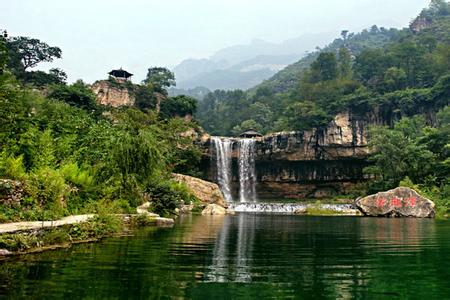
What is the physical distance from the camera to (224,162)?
45.7 m

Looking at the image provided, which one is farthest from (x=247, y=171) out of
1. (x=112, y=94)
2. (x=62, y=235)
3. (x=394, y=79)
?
(x=62, y=235)

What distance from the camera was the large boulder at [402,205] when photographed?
95.3 ft

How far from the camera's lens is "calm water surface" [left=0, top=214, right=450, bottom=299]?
5.48m

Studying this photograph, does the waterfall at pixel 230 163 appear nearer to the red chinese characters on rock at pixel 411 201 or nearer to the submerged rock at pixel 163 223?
the red chinese characters on rock at pixel 411 201

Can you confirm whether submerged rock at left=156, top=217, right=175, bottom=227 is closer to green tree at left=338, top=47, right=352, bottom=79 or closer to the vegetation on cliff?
the vegetation on cliff

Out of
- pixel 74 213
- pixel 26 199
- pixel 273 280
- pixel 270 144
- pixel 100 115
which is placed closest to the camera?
pixel 273 280

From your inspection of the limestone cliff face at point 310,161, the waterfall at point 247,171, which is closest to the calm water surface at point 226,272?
the limestone cliff face at point 310,161

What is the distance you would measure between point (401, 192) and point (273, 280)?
84.3 ft

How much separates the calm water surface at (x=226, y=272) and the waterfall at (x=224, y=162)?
34.1 m

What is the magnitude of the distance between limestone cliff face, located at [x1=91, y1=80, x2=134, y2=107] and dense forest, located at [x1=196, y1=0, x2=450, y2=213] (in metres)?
17.9

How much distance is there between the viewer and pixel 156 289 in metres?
5.59

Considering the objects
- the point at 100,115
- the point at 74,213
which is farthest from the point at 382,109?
the point at 74,213

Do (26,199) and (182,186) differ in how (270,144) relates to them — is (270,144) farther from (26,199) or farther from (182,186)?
(26,199)

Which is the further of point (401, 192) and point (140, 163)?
point (401, 192)
